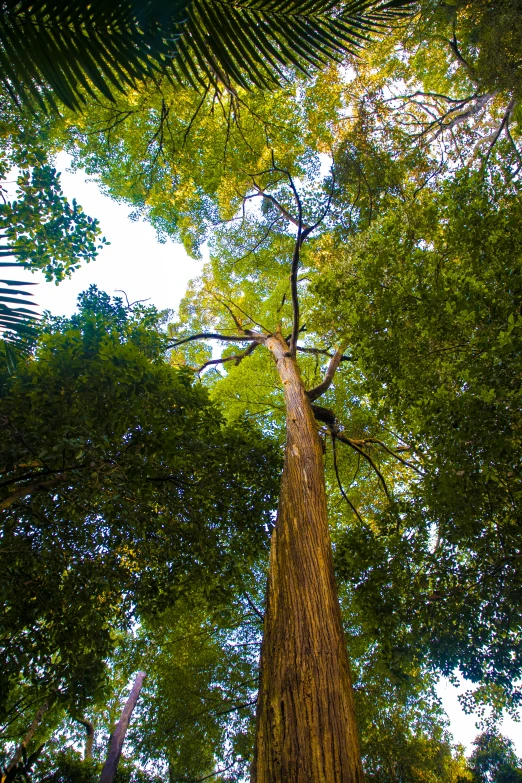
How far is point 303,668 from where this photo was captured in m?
2.41

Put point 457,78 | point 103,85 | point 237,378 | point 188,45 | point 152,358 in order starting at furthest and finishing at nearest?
point 457,78, point 237,378, point 152,358, point 188,45, point 103,85

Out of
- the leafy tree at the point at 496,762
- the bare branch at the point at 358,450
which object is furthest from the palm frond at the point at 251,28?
the leafy tree at the point at 496,762

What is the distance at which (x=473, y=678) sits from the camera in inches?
201

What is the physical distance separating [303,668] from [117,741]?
1168 centimetres

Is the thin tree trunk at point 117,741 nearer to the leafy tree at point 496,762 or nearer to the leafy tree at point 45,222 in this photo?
the leafy tree at point 45,222

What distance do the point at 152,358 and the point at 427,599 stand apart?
4.70 meters

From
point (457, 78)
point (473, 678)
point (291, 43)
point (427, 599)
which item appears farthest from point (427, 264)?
point (457, 78)

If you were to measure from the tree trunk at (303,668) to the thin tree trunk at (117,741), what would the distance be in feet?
33.6

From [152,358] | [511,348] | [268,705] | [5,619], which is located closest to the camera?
[268,705]

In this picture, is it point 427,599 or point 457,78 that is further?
point 457,78

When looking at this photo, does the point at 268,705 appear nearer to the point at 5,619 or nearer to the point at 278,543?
the point at 278,543

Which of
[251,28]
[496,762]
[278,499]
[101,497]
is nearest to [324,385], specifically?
[278,499]

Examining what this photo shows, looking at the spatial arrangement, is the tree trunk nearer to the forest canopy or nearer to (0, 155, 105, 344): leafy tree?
the forest canopy

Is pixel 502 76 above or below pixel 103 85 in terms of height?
above
